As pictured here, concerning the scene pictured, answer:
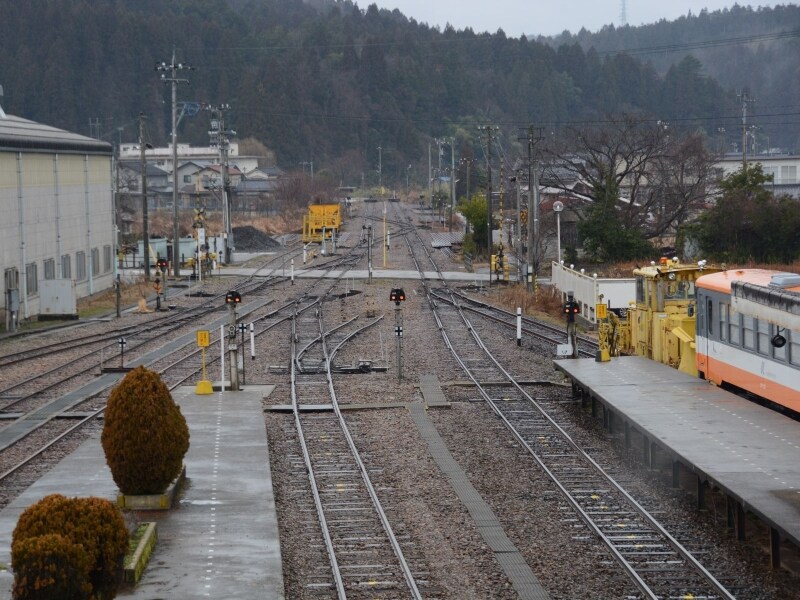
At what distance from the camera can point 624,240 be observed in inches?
1940

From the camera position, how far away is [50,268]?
38.6 meters

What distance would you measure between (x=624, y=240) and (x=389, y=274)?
955cm

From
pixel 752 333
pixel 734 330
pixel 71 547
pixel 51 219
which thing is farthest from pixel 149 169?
pixel 71 547

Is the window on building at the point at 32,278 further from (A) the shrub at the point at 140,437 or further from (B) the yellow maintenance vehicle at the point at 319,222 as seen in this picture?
(B) the yellow maintenance vehicle at the point at 319,222

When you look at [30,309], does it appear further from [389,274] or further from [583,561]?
[583,561]

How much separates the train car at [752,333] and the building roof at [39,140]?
22.5 m

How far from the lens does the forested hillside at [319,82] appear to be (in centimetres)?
15025

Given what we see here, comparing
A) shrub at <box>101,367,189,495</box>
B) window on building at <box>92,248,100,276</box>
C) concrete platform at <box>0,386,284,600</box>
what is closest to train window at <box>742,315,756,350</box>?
concrete platform at <box>0,386,284,600</box>

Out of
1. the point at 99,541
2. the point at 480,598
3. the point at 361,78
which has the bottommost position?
the point at 480,598

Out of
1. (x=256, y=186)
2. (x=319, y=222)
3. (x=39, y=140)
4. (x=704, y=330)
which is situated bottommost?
(x=704, y=330)

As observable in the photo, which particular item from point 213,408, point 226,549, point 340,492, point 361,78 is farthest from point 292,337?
point 361,78

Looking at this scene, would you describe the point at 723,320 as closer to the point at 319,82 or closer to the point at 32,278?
the point at 32,278

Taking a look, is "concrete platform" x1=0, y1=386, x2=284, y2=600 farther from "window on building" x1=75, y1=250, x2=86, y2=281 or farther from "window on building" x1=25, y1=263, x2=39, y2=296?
"window on building" x1=75, y1=250, x2=86, y2=281

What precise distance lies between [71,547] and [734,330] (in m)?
11.1
